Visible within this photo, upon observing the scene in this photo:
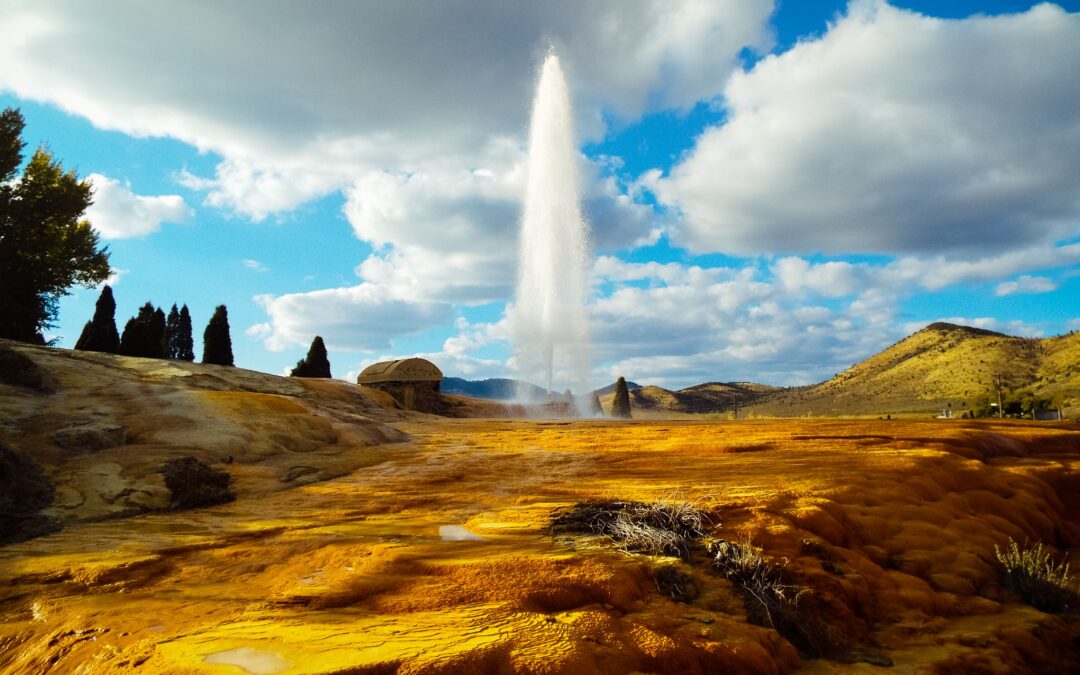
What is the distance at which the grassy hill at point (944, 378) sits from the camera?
4075 centimetres

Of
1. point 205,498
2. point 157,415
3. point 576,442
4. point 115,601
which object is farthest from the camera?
point 576,442

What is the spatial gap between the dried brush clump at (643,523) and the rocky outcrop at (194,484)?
5.27 meters

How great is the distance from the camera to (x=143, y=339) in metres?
32.2

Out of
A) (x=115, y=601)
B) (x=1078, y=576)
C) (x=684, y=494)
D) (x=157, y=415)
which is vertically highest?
(x=157, y=415)

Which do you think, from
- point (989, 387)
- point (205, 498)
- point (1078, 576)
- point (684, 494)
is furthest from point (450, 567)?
point (989, 387)

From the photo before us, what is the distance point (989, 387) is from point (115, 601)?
51.9m

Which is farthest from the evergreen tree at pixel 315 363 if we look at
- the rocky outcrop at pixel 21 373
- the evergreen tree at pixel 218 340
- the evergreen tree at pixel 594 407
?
the rocky outcrop at pixel 21 373

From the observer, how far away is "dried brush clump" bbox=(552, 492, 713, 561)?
17.5 feet

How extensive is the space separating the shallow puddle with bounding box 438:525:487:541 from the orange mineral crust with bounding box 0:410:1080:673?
43 mm

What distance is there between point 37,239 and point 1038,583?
3556 cm

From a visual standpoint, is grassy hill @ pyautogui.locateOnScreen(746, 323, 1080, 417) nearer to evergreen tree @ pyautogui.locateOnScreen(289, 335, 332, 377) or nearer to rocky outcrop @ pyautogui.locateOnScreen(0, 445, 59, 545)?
evergreen tree @ pyautogui.locateOnScreen(289, 335, 332, 377)

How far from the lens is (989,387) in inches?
1687

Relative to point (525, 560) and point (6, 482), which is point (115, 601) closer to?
point (525, 560)

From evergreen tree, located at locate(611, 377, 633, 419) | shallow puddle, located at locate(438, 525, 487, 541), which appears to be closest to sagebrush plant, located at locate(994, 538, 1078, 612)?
shallow puddle, located at locate(438, 525, 487, 541)
